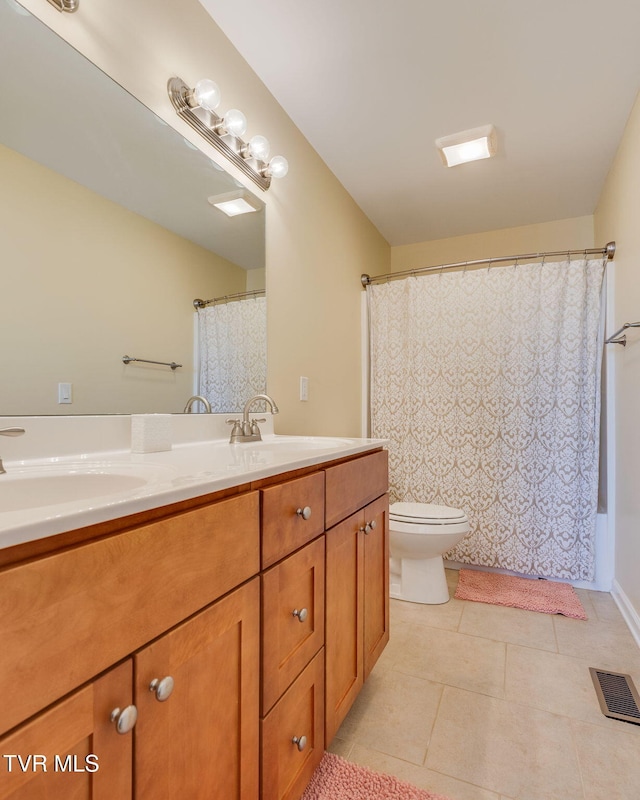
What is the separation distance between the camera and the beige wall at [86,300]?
914 millimetres

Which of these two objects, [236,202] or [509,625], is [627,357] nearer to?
[509,625]

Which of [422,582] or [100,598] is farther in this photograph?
[422,582]

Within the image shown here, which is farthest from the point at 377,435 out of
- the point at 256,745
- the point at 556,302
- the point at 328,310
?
the point at 256,745

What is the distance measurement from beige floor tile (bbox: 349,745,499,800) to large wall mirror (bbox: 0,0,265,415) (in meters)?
1.12

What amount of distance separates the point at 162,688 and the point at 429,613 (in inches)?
68.7

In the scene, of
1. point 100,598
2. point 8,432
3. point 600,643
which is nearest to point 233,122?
point 8,432

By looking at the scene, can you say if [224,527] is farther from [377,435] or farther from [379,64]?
[377,435]

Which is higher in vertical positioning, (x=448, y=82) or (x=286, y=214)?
(x=448, y=82)

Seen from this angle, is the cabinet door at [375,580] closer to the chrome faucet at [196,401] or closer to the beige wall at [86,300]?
the chrome faucet at [196,401]

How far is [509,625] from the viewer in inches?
75.2

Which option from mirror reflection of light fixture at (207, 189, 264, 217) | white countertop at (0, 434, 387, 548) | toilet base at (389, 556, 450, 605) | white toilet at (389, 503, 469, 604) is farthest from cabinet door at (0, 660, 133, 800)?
toilet base at (389, 556, 450, 605)

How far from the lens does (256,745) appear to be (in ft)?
2.53

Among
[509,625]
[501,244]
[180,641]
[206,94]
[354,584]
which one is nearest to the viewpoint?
[180,641]

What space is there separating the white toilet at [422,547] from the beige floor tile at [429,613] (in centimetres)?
4
